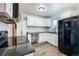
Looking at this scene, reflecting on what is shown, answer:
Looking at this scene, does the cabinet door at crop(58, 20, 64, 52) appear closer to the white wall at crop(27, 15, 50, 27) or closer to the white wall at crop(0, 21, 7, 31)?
the white wall at crop(27, 15, 50, 27)

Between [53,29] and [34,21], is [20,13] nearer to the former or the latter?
[34,21]

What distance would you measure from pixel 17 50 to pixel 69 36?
0.68m

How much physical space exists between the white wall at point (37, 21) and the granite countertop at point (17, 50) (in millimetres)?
278

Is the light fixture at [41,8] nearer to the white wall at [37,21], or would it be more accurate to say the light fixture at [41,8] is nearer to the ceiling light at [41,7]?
the ceiling light at [41,7]

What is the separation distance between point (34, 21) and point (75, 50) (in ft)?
2.11

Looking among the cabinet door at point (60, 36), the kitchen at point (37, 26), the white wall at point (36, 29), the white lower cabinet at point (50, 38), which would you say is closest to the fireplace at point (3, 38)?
the kitchen at point (37, 26)

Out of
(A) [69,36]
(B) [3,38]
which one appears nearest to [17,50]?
(B) [3,38]

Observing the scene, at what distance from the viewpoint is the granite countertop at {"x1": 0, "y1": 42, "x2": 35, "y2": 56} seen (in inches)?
46.2

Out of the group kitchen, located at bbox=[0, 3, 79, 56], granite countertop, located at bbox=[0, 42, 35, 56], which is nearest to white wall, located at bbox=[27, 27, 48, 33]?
kitchen, located at bbox=[0, 3, 79, 56]

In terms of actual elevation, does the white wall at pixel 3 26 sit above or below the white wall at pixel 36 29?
above

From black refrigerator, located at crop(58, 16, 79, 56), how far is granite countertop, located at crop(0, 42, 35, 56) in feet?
1.34

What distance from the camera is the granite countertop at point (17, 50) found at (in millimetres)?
1174

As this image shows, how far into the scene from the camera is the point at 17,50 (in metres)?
1.21

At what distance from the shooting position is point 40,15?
1.31 m
